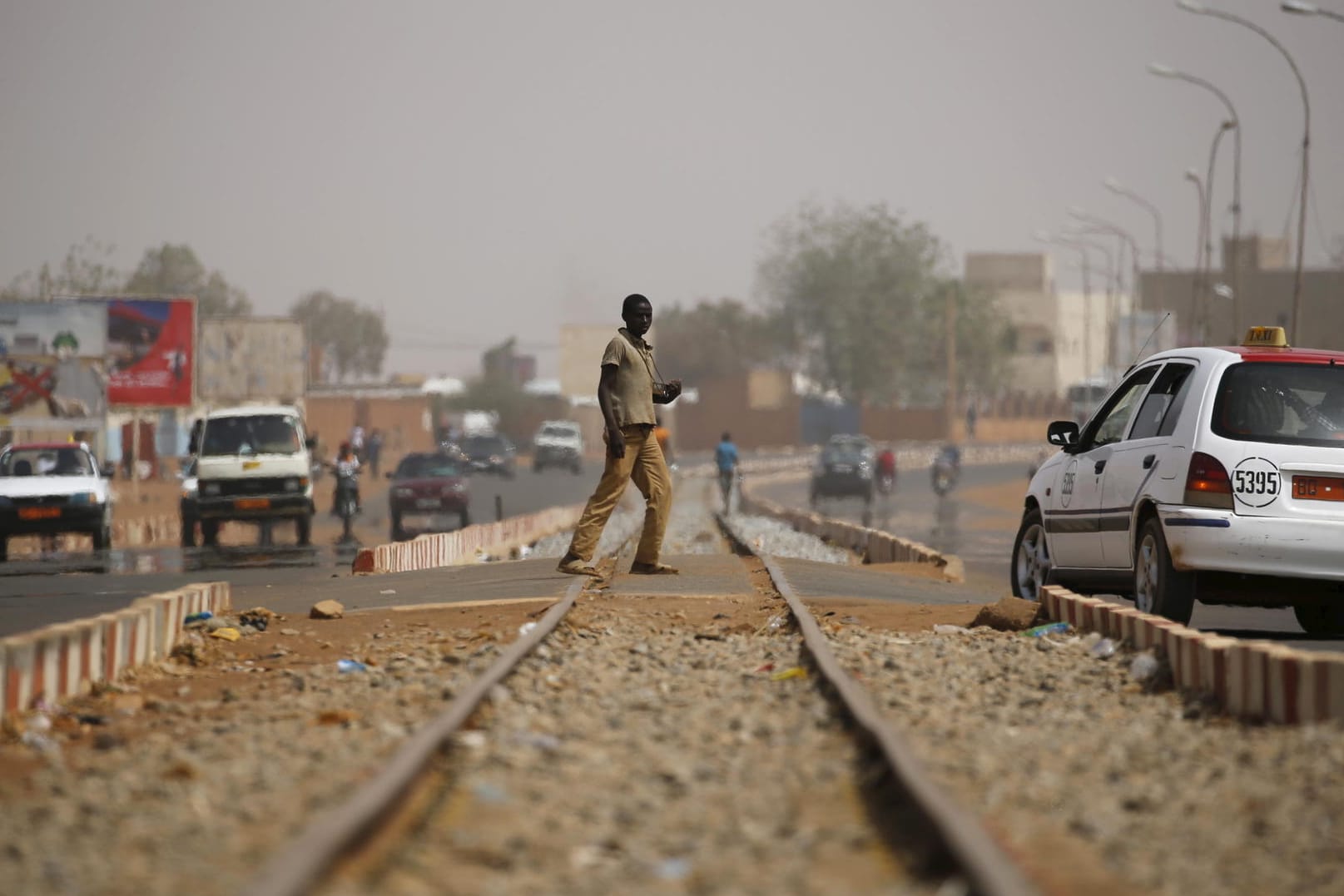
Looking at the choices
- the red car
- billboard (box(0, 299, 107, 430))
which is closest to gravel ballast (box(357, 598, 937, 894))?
the red car

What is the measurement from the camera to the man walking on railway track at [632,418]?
1362cm

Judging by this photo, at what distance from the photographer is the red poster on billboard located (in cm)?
6119

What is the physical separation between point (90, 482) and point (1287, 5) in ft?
62.5

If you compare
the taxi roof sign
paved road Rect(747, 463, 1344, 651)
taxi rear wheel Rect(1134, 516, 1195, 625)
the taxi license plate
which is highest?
the taxi roof sign

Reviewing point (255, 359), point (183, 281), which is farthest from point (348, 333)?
point (255, 359)

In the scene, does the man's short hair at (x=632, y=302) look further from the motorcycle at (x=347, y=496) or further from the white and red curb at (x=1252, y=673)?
the motorcycle at (x=347, y=496)

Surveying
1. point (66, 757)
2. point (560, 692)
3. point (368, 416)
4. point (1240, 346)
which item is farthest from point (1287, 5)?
point (368, 416)

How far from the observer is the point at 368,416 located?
104 m

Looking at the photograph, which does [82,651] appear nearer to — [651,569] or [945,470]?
[651,569]

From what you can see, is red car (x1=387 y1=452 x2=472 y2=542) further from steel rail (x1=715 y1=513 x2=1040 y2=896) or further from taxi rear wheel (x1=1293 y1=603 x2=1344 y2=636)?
steel rail (x1=715 y1=513 x2=1040 y2=896)

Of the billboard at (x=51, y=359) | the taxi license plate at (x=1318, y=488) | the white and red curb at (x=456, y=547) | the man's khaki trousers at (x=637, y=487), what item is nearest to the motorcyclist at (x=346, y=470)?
the white and red curb at (x=456, y=547)

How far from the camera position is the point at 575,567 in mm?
14945

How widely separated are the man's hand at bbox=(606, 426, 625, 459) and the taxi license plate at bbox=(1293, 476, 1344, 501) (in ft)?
16.8

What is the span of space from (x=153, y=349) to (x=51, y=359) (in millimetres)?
11353
